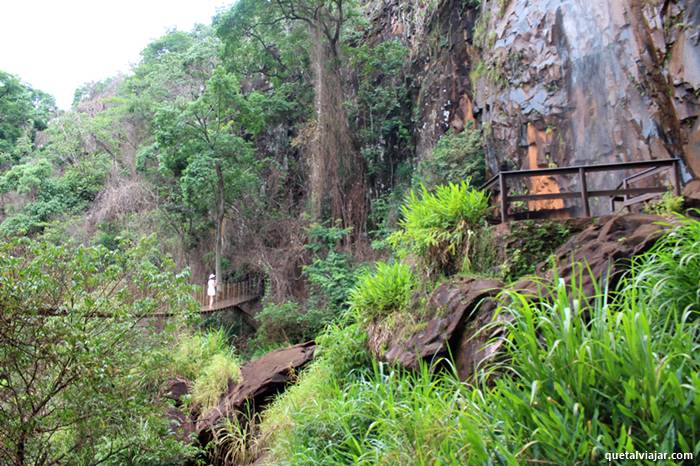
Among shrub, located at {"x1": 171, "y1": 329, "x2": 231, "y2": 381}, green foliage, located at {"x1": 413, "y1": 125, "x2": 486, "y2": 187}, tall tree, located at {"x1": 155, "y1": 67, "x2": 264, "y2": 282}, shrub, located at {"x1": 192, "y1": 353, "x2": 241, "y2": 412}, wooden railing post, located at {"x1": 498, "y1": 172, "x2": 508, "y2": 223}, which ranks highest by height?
tall tree, located at {"x1": 155, "y1": 67, "x2": 264, "y2": 282}

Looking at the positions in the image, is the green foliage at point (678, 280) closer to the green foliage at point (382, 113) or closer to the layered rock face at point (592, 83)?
the layered rock face at point (592, 83)

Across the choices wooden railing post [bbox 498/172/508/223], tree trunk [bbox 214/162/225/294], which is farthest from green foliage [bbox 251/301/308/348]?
wooden railing post [bbox 498/172/508/223]

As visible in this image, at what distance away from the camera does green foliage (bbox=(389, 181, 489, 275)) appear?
638 centimetres

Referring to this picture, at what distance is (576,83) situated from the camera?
9492mm

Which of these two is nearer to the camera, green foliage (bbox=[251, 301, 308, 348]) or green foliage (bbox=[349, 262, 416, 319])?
green foliage (bbox=[349, 262, 416, 319])

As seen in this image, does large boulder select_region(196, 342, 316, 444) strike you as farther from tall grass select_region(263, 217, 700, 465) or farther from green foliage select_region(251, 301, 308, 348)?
tall grass select_region(263, 217, 700, 465)

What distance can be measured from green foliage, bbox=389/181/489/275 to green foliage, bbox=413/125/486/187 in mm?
4606

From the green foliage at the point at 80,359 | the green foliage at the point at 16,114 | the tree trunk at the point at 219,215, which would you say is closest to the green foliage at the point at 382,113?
the tree trunk at the point at 219,215

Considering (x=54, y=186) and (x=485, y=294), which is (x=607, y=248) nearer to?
(x=485, y=294)

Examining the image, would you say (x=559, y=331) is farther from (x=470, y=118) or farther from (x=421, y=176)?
(x=470, y=118)

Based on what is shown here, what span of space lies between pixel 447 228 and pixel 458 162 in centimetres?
540

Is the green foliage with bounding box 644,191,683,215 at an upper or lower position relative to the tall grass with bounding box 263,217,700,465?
upper

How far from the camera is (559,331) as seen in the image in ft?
8.82

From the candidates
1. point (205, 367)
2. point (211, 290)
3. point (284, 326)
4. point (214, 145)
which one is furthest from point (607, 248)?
point (214, 145)
